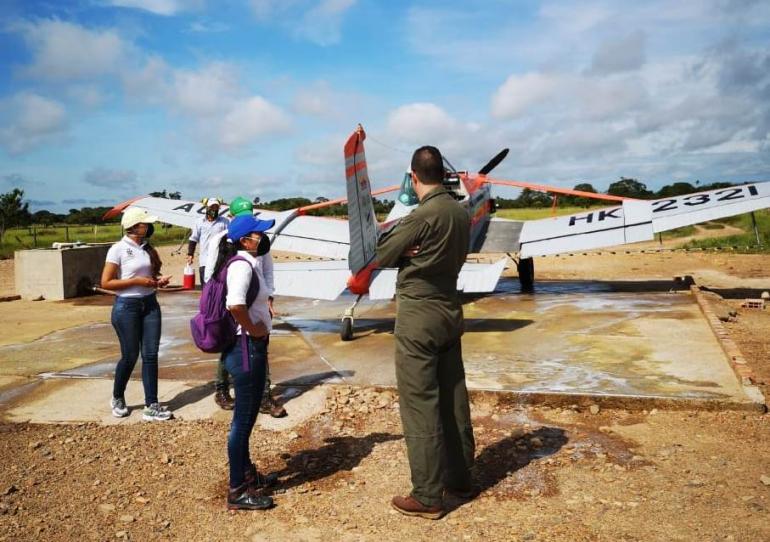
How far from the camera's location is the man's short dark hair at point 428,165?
383 centimetres

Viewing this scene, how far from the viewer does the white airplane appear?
8.75 metres

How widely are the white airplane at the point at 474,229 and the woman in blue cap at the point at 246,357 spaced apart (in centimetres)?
417

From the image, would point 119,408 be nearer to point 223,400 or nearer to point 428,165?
point 223,400

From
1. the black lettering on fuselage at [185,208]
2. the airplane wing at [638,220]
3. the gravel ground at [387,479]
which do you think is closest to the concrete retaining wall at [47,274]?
the black lettering on fuselage at [185,208]

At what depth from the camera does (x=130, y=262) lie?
547 centimetres

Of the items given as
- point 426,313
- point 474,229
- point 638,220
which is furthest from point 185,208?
point 426,313

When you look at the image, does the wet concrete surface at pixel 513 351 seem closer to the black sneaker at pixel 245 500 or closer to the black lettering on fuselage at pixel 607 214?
the black sneaker at pixel 245 500

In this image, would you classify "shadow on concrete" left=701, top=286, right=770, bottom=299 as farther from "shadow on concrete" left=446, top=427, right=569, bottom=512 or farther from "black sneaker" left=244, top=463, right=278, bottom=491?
"black sneaker" left=244, top=463, right=278, bottom=491

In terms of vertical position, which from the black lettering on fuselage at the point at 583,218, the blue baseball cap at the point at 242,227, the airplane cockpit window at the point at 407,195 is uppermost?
the airplane cockpit window at the point at 407,195

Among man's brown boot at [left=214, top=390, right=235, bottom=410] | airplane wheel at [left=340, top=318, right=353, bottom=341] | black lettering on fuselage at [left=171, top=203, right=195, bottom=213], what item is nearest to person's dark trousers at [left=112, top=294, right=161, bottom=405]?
man's brown boot at [left=214, top=390, right=235, bottom=410]

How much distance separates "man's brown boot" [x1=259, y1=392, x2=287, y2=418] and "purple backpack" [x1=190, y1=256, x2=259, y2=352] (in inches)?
72.8

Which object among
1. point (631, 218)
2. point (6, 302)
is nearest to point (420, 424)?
point (631, 218)

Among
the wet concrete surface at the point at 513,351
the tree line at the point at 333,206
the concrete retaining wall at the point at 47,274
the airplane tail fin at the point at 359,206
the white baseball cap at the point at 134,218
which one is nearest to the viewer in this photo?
the white baseball cap at the point at 134,218

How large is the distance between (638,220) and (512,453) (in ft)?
34.5
